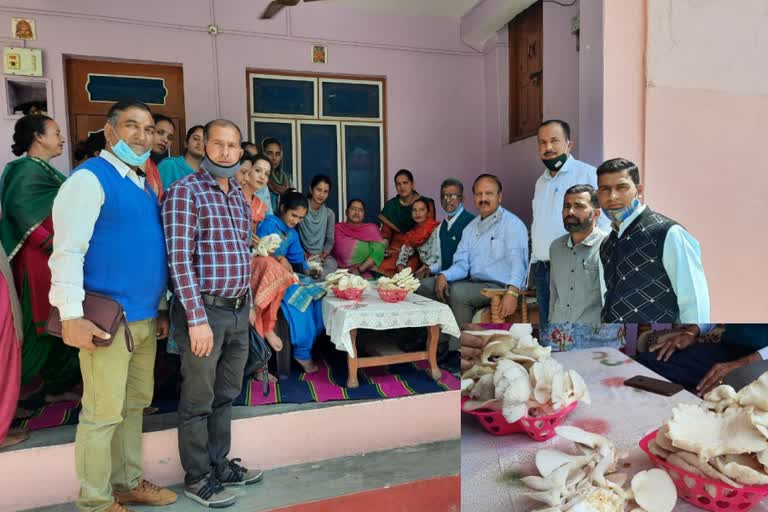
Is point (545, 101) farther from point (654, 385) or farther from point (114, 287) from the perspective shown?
point (114, 287)

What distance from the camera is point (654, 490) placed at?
2.33 ft

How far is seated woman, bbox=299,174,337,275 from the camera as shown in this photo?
1.16 metres

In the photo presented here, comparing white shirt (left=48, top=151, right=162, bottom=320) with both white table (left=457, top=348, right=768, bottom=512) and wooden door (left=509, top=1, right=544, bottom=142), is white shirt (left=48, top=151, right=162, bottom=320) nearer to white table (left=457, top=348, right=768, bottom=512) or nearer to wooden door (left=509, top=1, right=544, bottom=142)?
white table (left=457, top=348, right=768, bottom=512)

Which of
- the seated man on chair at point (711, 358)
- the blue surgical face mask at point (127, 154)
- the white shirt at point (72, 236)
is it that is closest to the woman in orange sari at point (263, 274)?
the blue surgical face mask at point (127, 154)

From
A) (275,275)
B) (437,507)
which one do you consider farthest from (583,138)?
(437,507)

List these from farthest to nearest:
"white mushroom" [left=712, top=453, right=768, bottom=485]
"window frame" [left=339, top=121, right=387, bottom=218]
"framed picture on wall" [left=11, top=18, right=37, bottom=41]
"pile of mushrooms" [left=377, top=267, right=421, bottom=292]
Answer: "pile of mushrooms" [left=377, top=267, right=421, bottom=292] < "window frame" [left=339, top=121, right=387, bottom=218] < "framed picture on wall" [left=11, top=18, right=37, bottom=41] < "white mushroom" [left=712, top=453, right=768, bottom=485]

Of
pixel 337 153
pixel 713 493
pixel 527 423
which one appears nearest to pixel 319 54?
pixel 337 153

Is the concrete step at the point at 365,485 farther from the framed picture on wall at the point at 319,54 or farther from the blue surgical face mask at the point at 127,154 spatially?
the framed picture on wall at the point at 319,54

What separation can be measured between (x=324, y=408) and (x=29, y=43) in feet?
3.61

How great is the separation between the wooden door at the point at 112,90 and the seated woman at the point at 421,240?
1.93 ft

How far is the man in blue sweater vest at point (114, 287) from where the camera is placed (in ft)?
3.16

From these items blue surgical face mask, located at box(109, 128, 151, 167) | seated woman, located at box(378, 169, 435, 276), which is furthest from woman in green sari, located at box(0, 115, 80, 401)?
seated woman, located at box(378, 169, 435, 276)

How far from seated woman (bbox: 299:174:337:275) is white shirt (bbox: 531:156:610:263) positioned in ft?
1.66


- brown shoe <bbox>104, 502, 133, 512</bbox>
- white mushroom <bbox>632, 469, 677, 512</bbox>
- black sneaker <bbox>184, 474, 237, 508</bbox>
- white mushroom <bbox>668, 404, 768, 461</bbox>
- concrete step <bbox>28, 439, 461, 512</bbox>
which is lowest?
concrete step <bbox>28, 439, 461, 512</bbox>
